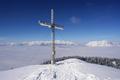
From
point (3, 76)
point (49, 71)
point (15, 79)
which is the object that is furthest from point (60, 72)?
point (3, 76)

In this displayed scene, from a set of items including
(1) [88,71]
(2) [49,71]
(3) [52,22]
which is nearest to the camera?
(2) [49,71]

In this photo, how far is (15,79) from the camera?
41.0m

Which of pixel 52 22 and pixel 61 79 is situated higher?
pixel 52 22

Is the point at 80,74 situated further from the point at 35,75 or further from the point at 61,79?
the point at 35,75

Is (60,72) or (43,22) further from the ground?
(43,22)

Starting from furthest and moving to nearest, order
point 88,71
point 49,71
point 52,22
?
1. point 52,22
2. point 88,71
3. point 49,71

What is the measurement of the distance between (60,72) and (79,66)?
7.98 meters

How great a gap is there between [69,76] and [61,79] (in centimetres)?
229

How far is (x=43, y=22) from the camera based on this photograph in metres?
48.8

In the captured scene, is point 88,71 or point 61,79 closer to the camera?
point 61,79

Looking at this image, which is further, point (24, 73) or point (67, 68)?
point (67, 68)

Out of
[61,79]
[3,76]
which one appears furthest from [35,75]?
[3,76]

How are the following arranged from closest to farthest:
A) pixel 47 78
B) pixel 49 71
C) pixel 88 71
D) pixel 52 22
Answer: pixel 47 78 → pixel 49 71 → pixel 88 71 → pixel 52 22

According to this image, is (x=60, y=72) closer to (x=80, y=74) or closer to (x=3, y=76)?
(x=80, y=74)
